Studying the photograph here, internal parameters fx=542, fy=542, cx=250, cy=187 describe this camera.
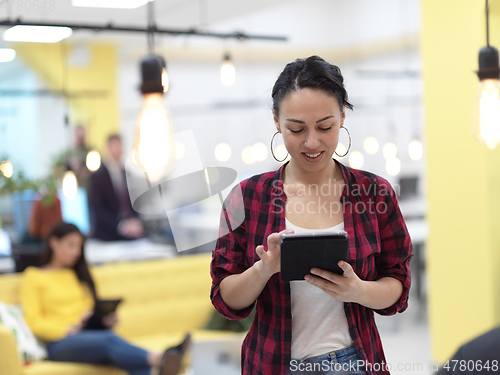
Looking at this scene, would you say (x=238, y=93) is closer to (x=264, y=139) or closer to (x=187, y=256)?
(x=264, y=139)

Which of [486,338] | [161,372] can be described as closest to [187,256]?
[161,372]

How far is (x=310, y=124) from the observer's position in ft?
4.33

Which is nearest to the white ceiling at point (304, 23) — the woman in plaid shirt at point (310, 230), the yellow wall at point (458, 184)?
the yellow wall at point (458, 184)

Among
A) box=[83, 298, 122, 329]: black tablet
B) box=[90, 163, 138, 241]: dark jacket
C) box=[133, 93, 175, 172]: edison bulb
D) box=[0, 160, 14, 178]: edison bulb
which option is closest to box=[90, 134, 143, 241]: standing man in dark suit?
box=[90, 163, 138, 241]: dark jacket

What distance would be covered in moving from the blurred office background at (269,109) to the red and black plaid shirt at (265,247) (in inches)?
10.6

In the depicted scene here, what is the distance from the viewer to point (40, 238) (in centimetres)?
603

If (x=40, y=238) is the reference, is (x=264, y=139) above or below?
above

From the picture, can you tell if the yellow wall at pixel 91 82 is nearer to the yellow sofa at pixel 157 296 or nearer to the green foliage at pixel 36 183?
the green foliage at pixel 36 183

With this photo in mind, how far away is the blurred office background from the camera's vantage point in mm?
3311

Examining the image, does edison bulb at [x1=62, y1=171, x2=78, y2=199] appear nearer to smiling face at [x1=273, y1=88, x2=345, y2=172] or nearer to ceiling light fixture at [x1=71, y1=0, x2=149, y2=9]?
ceiling light fixture at [x1=71, y1=0, x2=149, y2=9]

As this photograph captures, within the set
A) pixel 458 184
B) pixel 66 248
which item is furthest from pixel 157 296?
pixel 458 184

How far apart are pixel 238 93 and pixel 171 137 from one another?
9.61 m

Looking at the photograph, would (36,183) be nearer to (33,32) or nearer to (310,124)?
(33,32)

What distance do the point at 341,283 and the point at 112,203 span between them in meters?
5.42
